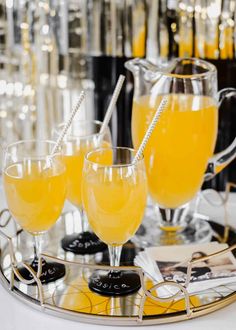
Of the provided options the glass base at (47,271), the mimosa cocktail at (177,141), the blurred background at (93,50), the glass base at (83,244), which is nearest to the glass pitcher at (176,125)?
the mimosa cocktail at (177,141)

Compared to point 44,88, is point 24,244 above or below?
below

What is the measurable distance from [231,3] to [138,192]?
0.71 meters

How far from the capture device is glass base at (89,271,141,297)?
1.09 m

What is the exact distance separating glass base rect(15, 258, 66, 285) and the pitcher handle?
0.37 metres

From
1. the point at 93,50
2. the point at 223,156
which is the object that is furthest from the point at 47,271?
the point at 93,50

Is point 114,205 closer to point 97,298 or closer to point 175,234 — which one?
point 97,298

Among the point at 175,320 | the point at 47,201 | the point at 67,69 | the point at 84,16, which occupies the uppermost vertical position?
the point at 84,16

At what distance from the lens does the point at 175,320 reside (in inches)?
40.4

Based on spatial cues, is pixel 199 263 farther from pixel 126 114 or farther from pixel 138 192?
pixel 126 114

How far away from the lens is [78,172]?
1233 mm

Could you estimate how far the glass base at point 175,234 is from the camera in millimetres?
1282

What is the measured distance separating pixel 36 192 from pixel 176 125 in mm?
293

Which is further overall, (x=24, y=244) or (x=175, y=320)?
(x=24, y=244)

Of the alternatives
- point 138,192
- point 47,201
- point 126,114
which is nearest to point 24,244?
point 47,201
